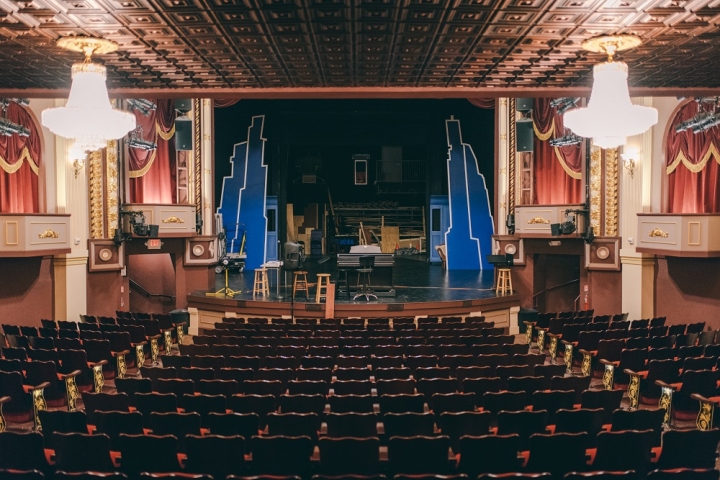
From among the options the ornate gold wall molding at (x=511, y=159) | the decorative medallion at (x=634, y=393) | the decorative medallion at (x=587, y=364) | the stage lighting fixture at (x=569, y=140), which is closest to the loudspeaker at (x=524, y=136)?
the stage lighting fixture at (x=569, y=140)

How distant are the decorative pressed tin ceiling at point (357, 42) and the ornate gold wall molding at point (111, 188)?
22.0 ft

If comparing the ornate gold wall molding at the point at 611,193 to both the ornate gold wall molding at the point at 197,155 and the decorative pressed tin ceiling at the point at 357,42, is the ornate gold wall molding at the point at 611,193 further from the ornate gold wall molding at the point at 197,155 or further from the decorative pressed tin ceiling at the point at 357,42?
the ornate gold wall molding at the point at 197,155

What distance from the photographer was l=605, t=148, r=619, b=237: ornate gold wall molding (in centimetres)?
1222

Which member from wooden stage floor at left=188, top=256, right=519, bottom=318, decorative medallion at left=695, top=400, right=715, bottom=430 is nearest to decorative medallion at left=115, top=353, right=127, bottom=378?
wooden stage floor at left=188, top=256, right=519, bottom=318

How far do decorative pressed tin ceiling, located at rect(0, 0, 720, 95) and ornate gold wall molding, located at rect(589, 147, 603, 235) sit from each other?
6898 millimetres

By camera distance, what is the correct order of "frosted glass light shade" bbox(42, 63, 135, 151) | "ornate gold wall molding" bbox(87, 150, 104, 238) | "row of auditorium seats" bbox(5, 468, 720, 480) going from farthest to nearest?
1. "ornate gold wall molding" bbox(87, 150, 104, 238)
2. "frosted glass light shade" bbox(42, 63, 135, 151)
3. "row of auditorium seats" bbox(5, 468, 720, 480)

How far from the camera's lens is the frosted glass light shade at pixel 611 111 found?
177 inches

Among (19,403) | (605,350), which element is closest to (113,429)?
(19,403)

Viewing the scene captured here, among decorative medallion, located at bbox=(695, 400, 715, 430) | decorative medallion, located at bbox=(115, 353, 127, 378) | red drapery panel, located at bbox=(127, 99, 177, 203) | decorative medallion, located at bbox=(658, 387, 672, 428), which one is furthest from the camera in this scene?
red drapery panel, located at bbox=(127, 99, 177, 203)

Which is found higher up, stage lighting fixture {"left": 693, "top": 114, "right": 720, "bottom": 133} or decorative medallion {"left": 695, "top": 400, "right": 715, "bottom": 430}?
stage lighting fixture {"left": 693, "top": 114, "right": 720, "bottom": 133}

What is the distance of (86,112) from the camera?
14.5 ft

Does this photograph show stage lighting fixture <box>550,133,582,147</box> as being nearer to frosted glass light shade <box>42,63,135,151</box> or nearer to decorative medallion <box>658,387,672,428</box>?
decorative medallion <box>658,387,672,428</box>

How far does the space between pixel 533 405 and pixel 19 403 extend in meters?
4.84

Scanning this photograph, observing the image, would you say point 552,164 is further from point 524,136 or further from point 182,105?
point 182,105
